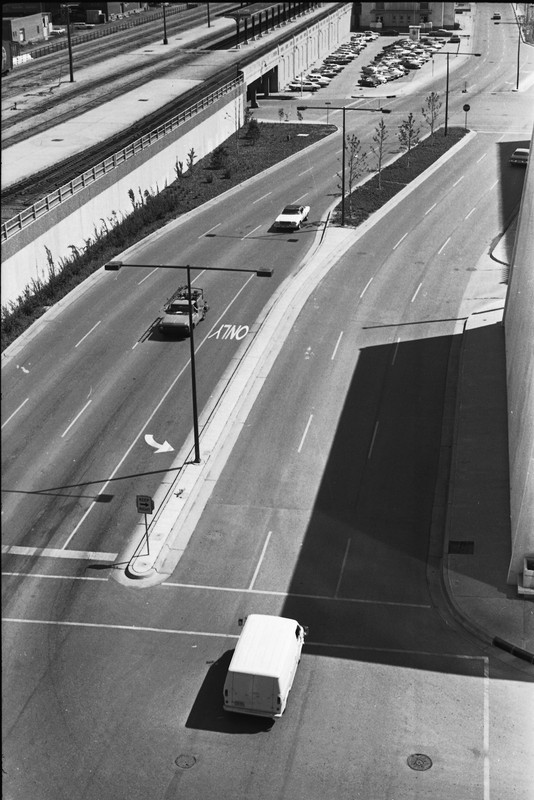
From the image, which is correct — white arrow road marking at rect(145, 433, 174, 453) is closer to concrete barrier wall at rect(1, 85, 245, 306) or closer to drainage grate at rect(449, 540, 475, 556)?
concrete barrier wall at rect(1, 85, 245, 306)

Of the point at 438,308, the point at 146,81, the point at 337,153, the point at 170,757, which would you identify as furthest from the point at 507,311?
the point at 146,81

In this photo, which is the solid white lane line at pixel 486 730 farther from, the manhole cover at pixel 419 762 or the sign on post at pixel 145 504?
the sign on post at pixel 145 504

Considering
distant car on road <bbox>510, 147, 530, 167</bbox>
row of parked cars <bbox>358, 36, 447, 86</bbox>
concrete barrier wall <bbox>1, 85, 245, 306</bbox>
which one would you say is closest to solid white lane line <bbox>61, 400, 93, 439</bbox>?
concrete barrier wall <bbox>1, 85, 245, 306</bbox>

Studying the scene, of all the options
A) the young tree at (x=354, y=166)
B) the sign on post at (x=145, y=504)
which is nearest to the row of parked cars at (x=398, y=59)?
the young tree at (x=354, y=166)

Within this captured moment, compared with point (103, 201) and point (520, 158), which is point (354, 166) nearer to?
point (520, 158)

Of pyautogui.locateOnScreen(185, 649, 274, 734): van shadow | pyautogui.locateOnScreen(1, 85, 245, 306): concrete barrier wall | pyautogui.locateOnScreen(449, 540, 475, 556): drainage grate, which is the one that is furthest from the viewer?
pyautogui.locateOnScreen(1, 85, 245, 306): concrete barrier wall

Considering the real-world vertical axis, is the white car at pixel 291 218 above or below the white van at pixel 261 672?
above
